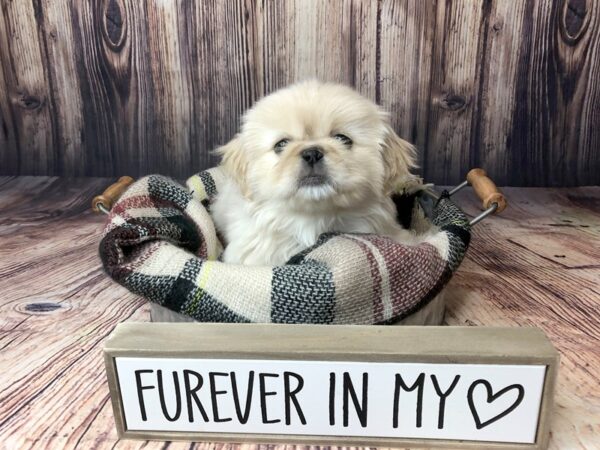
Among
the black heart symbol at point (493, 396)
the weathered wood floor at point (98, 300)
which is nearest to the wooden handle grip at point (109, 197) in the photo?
the weathered wood floor at point (98, 300)

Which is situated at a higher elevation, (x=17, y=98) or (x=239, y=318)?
(x=17, y=98)

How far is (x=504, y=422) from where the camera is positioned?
765mm

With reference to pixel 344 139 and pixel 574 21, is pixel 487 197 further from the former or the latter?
pixel 574 21

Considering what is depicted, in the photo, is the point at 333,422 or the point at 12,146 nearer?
the point at 333,422

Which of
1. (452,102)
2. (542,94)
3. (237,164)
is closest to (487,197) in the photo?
(237,164)

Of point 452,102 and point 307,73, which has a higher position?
point 307,73

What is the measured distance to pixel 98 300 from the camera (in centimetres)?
131

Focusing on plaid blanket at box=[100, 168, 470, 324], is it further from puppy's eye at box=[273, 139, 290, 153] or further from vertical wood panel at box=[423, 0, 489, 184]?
vertical wood panel at box=[423, 0, 489, 184]

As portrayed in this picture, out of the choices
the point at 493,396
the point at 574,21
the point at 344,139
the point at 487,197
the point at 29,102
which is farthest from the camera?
the point at 29,102

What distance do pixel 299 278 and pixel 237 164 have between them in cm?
47

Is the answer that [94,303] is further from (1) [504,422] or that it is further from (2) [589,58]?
(2) [589,58]

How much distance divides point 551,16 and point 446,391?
171 centimetres

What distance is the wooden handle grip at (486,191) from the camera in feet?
4.46

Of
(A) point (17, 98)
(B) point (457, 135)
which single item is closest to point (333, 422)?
(B) point (457, 135)
